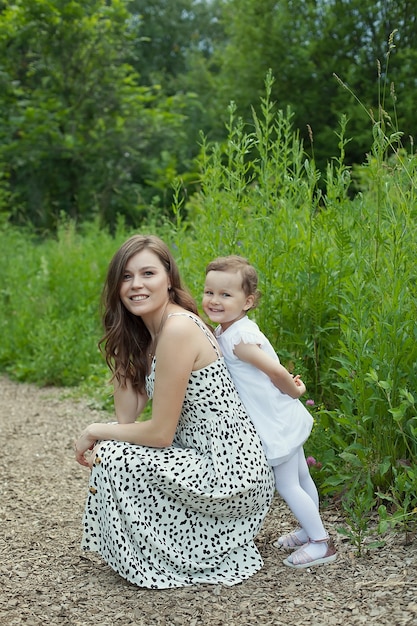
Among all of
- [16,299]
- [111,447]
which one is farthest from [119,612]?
[16,299]

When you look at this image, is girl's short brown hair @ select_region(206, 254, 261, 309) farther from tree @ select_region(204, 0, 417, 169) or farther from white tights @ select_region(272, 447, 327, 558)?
tree @ select_region(204, 0, 417, 169)

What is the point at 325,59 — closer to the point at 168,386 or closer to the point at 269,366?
the point at 269,366

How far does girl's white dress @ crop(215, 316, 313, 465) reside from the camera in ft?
9.60

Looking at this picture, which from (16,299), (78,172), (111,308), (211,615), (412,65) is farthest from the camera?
(412,65)

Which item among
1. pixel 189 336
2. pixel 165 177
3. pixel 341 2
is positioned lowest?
pixel 189 336

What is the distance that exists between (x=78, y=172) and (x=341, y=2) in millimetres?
7207

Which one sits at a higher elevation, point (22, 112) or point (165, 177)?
point (22, 112)

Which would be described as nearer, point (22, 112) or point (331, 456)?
point (331, 456)

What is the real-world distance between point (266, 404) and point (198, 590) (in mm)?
690

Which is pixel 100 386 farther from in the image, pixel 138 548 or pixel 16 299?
pixel 138 548

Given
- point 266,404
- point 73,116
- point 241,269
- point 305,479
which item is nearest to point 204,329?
point 241,269

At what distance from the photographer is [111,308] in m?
3.09

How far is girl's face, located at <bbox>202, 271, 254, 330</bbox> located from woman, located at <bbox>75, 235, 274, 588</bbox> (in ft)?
0.26

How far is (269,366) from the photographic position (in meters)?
2.88
